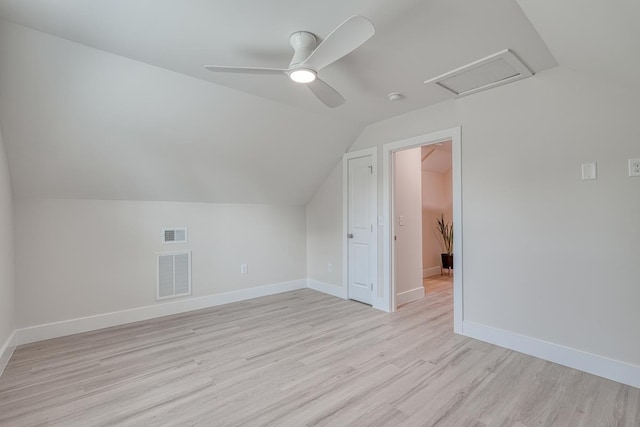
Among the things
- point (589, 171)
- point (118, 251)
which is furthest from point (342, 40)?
point (118, 251)

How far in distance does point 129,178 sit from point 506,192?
3890 millimetres

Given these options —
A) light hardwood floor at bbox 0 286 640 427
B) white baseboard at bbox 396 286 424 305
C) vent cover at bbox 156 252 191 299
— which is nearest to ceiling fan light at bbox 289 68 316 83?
light hardwood floor at bbox 0 286 640 427

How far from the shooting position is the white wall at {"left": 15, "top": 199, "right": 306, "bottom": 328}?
3.01 metres

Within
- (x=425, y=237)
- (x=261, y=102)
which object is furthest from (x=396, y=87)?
(x=425, y=237)

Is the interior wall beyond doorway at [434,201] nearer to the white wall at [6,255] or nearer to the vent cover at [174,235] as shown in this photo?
the vent cover at [174,235]

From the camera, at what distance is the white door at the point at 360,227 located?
4078 millimetres

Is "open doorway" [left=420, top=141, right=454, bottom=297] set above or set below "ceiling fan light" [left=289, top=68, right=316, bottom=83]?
below

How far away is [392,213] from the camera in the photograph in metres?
3.81

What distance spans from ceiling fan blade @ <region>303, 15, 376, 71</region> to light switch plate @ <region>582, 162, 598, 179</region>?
206cm

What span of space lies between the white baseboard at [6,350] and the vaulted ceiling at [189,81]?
1355 mm

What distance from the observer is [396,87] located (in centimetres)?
291

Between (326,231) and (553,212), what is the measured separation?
2.96 metres

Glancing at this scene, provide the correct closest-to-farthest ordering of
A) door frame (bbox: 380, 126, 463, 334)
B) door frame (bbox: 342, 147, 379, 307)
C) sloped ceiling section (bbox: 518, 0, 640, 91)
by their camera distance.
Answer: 1. sloped ceiling section (bbox: 518, 0, 640, 91)
2. door frame (bbox: 380, 126, 463, 334)
3. door frame (bbox: 342, 147, 379, 307)

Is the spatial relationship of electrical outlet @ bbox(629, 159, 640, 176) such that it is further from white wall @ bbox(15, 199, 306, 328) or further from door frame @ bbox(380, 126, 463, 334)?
white wall @ bbox(15, 199, 306, 328)
